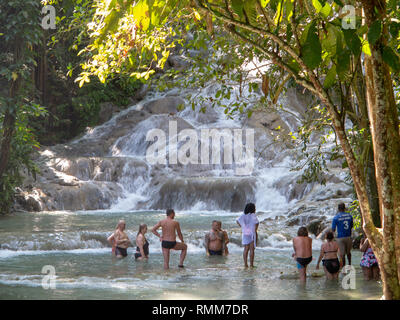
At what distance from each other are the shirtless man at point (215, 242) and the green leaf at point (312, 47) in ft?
26.1

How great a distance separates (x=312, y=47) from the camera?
3.46m

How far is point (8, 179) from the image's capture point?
56.2 feet

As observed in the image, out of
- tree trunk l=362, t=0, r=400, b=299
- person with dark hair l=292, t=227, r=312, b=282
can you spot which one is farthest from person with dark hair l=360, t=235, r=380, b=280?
tree trunk l=362, t=0, r=400, b=299

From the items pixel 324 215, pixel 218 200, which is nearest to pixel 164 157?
pixel 218 200

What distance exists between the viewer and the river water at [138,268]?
754 cm

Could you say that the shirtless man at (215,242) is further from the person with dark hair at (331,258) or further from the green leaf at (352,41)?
the green leaf at (352,41)

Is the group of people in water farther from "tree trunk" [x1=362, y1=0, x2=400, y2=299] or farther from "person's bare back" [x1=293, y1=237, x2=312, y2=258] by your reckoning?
"tree trunk" [x1=362, y1=0, x2=400, y2=299]

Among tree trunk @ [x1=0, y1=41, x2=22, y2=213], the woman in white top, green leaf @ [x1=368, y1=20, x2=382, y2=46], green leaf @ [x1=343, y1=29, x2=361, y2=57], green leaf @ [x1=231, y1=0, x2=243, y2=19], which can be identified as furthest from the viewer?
tree trunk @ [x1=0, y1=41, x2=22, y2=213]

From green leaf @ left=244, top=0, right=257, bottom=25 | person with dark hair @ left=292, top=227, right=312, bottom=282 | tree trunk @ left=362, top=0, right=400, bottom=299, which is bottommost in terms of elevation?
person with dark hair @ left=292, top=227, right=312, bottom=282

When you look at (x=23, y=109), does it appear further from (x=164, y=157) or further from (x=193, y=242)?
(x=164, y=157)

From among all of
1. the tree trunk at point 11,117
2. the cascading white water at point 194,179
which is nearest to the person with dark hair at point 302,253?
the cascading white water at point 194,179

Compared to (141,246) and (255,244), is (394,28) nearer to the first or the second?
(255,244)

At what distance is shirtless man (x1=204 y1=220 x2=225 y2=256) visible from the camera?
11.3 meters

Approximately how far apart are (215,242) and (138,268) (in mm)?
2050
